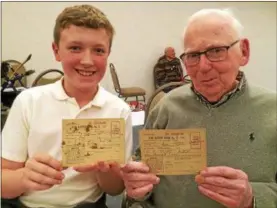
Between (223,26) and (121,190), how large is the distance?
69 cm

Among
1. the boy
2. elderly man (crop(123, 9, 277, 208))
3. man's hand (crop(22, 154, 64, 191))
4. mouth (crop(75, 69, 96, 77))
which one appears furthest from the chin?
man's hand (crop(22, 154, 64, 191))

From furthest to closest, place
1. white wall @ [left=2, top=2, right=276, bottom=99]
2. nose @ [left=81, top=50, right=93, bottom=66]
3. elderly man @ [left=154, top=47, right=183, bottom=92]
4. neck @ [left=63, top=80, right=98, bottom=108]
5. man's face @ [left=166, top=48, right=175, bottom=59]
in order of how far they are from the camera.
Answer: man's face @ [left=166, top=48, right=175, bottom=59] < elderly man @ [left=154, top=47, right=183, bottom=92] < white wall @ [left=2, top=2, right=276, bottom=99] < neck @ [left=63, top=80, right=98, bottom=108] < nose @ [left=81, top=50, right=93, bottom=66]

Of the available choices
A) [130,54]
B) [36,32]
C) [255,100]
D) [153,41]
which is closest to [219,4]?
[153,41]

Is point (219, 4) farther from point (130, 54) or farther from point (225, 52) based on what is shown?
point (225, 52)

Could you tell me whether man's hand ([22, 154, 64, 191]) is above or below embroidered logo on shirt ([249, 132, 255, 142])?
below

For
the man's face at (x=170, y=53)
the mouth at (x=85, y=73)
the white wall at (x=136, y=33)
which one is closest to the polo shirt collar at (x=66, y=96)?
the mouth at (x=85, y=73)

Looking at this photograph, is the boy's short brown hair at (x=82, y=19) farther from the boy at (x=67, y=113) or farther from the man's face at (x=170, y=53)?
the man's face at (x=170, y=53)

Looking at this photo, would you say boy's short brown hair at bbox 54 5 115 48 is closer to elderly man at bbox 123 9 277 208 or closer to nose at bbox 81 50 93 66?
nose at bbox 81 50 93 66

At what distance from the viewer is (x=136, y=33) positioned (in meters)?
6.98

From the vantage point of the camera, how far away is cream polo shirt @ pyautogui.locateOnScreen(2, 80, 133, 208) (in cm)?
117

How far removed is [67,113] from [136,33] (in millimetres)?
5960

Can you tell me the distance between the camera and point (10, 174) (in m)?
1.12

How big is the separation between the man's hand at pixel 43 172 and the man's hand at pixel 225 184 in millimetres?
421

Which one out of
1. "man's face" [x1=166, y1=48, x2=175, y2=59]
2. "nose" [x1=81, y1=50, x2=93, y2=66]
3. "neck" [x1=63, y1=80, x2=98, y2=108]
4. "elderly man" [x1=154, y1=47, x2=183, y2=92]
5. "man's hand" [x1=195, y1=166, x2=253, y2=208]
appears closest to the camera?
"man's hand" [x1=195, y1=166, x2=253, y2=208]
